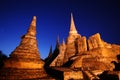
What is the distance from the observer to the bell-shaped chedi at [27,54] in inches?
509

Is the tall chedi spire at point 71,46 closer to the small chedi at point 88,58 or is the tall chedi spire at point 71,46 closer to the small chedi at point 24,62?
the small chedi at point 88,58

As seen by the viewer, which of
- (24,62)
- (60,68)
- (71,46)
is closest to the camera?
(24,62)

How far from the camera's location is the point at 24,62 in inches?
520

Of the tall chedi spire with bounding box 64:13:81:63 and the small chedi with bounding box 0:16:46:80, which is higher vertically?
the tall chedi spire with bounding box 64:13:81:63

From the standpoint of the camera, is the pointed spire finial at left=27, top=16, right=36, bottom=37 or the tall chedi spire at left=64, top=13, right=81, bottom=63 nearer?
the pointed spire finial at left=27, top=16, right=36, bottom=37

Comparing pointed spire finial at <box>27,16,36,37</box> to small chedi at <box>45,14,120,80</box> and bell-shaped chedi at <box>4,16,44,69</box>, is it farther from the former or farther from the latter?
small chedi at <box>45,14,120,80</box>

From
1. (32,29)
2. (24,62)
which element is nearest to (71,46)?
(32,29)

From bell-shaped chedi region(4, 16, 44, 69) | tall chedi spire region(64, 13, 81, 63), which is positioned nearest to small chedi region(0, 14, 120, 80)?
bell-shaped chedi region(4, 16, 44, 69)

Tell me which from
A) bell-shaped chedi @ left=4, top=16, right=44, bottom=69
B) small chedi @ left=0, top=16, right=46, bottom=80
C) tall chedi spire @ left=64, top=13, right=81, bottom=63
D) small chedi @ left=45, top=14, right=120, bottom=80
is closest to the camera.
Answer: small chedi @ left=0, top=16, right=46, bottom=80

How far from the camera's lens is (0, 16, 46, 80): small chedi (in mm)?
12302

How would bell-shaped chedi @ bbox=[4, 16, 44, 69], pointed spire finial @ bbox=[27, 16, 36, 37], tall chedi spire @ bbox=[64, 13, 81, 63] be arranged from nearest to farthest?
bell-shaped chedi @ bbox=[4, 16, 44, 69] → pointed spire finial @ bbox=[27, 16, 36, 37] → tall chedi spire @ bbox=[64, 13, 81, 63]

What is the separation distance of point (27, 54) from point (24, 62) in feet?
3.65

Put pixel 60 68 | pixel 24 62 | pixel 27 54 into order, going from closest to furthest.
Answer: pixel 24 62, pixel 27 54, pixel 60 68

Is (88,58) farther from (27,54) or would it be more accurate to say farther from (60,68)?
(27,54)
